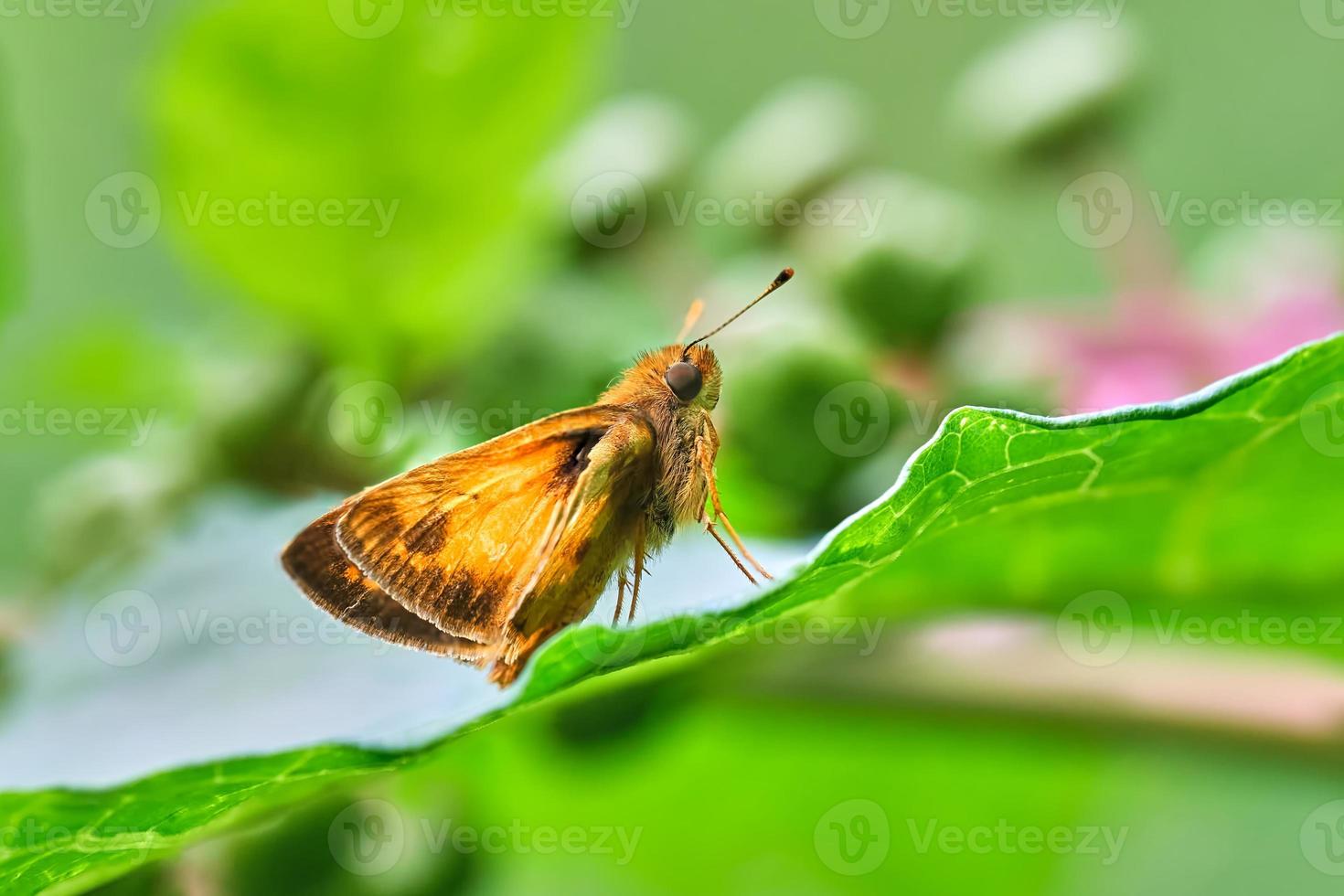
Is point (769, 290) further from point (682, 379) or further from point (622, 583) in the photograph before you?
point (622, 583)

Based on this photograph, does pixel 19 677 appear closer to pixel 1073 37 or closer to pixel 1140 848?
pixel 1073 37

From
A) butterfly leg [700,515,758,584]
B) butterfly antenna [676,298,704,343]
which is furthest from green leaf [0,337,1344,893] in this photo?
butterfly antenna [676,298,704,343]

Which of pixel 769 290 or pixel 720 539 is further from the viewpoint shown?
pixel 769 290

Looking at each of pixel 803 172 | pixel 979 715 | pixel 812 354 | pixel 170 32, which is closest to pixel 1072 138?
pixel 803 172

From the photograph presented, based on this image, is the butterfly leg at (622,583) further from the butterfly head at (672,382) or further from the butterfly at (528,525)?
the butterfly head at (672,382)

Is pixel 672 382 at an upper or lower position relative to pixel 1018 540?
upper

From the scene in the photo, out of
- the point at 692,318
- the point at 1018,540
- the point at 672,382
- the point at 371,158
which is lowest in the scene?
the point at 1018,540

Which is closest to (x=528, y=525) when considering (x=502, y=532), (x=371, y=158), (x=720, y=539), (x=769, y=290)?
(x=502, y=532)

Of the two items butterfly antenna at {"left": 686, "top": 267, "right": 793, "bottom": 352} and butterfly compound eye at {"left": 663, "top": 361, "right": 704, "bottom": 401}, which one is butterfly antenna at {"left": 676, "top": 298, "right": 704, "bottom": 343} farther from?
butterfly compound eye at {"left": 663, "top": 361, "right": 704, "bottom": 401}
